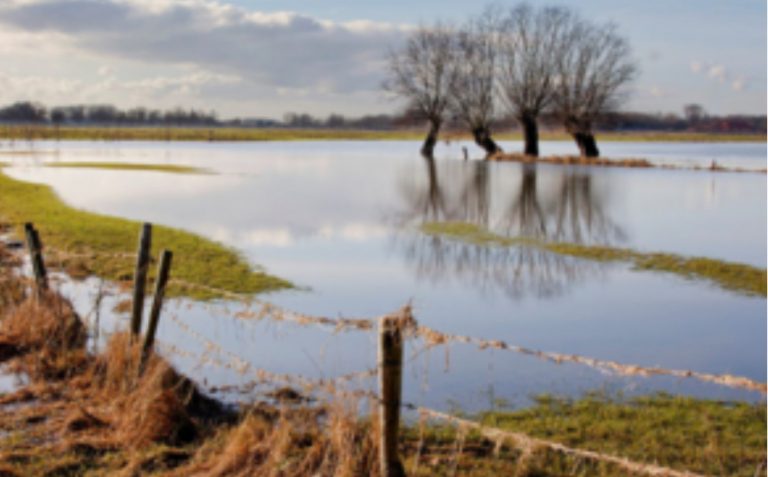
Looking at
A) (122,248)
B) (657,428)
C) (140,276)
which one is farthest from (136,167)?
(657,428)

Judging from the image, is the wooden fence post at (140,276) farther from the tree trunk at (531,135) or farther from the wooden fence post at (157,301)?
the tree trunk at (531,135)

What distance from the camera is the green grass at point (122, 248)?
1723 cm

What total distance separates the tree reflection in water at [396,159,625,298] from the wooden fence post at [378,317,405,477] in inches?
437

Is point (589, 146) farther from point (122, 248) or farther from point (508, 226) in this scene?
point (122, 248)

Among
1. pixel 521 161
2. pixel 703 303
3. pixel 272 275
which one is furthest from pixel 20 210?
pixel 521 161

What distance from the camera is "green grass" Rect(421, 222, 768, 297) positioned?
1847 centimetres

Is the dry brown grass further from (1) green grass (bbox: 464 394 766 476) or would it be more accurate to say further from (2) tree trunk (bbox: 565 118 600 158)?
(2) tree trunk (bbox: 565 118 600 158)

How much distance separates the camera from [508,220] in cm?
2939

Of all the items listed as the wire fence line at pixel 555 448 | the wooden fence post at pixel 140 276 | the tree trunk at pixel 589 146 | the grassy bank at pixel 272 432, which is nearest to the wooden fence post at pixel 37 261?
the grassy bank at pixel 272 432

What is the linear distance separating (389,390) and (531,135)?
240ft

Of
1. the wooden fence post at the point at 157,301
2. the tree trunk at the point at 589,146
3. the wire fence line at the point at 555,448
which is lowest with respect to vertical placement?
the wire fence line at the point at 555,448

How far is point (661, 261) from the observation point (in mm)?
21000

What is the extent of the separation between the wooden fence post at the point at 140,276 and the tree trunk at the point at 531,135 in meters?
69.7

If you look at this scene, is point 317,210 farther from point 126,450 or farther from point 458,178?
point 126,450
